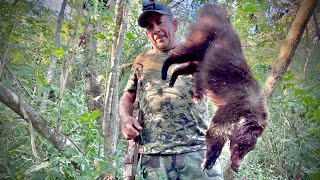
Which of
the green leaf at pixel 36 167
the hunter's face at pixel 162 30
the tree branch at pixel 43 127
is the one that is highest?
the hunter's face at pixel 162 30

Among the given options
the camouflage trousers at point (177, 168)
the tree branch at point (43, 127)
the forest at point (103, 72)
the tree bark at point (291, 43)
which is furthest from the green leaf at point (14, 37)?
the tree bark at point (291, 43)

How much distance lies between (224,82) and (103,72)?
633mm

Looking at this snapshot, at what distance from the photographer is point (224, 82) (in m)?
0.47

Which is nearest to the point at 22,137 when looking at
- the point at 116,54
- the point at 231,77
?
the point at 116,54

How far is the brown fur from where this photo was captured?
0.42 meters

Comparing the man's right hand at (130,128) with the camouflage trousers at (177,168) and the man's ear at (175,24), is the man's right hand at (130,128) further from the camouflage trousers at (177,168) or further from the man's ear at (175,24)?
the man's ear at (175,24)

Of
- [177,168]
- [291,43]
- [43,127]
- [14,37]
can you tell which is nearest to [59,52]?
[14,37]

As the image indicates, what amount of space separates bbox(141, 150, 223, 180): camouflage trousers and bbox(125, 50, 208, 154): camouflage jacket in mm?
14

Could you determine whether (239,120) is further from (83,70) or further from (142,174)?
(83,70)

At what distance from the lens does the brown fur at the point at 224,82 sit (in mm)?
419

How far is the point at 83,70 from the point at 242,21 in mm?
588

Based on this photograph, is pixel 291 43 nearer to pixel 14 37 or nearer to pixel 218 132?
pixel 218 132

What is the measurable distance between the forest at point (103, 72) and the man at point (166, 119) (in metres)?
0.05

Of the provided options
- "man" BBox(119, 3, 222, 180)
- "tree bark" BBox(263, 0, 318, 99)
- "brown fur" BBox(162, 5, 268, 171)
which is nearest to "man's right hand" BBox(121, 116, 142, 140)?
"man" BBox(119, 3, 222, 180)
